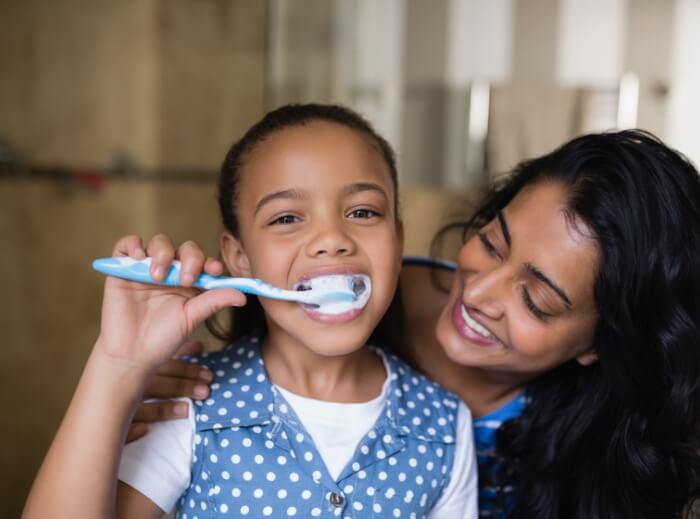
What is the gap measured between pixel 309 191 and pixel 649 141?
18.7 inches

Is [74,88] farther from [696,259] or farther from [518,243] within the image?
[696,259]

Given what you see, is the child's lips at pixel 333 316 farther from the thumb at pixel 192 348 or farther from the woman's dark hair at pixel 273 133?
the thumb at pixel 192 348

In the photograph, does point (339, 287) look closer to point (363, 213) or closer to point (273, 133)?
point (363, 213)

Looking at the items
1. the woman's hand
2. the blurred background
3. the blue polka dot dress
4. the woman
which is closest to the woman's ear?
the woman

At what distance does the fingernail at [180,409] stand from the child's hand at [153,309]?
0.33 feet

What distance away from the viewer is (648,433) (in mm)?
1013

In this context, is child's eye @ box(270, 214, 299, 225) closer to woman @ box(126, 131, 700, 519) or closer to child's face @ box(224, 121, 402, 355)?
child's face @ box(224, 121, 402, 355)

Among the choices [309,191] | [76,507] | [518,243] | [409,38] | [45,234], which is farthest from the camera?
[409,38]

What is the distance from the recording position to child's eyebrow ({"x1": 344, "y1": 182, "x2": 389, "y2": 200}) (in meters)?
0.82

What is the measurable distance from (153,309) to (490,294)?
416 mm

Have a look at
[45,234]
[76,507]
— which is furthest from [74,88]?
[76,507]

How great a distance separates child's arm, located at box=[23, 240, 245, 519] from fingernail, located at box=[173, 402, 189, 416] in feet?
0.29

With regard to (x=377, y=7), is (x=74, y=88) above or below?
below

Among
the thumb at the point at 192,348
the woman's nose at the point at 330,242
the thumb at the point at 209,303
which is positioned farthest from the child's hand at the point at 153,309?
the thumb at the point at 192,348
